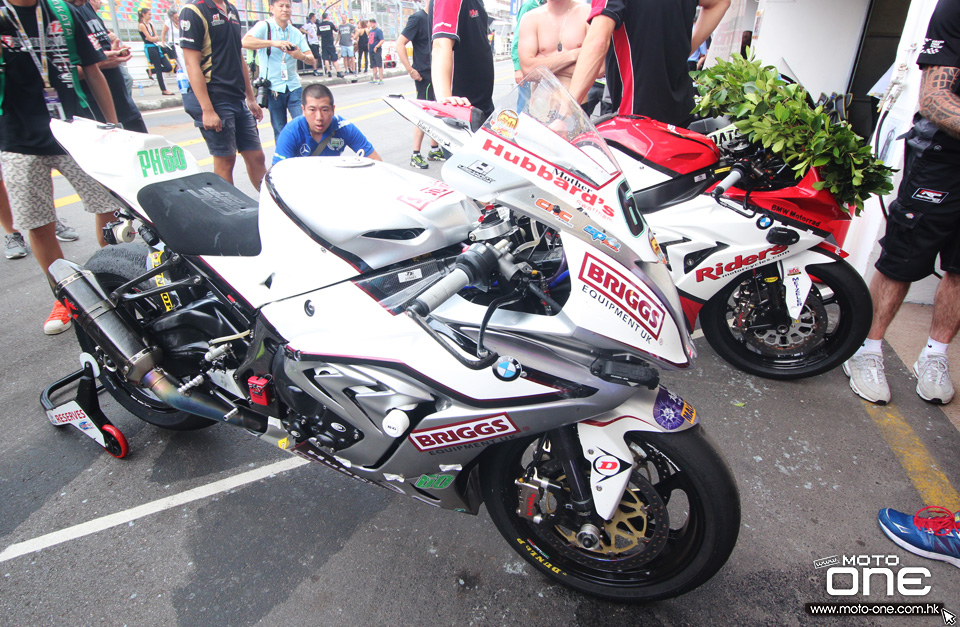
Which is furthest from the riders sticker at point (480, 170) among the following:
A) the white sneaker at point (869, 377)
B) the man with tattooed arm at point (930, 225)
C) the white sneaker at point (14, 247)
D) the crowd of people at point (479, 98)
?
the white sneaker at point (14, 247)

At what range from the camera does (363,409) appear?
1.63m

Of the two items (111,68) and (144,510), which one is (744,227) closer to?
(144,510)

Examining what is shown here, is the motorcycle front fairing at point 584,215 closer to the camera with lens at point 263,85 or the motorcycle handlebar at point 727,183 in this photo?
the motorcycle handlebar at point 727,183

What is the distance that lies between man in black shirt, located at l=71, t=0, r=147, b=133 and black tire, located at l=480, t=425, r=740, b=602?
3.91 metres

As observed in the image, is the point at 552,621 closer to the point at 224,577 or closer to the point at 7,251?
the point at 224,577

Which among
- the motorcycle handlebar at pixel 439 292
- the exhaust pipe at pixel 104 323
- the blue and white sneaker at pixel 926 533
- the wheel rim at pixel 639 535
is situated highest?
the motorcycle handlebar at pixel 439 292

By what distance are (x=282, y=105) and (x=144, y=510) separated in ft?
18.1

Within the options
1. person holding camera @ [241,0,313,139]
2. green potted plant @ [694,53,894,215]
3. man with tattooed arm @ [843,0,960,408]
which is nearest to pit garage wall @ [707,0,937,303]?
green potted plant @ [694,53,894,215]

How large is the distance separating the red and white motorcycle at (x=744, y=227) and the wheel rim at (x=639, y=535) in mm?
1351

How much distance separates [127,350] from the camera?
2191mm

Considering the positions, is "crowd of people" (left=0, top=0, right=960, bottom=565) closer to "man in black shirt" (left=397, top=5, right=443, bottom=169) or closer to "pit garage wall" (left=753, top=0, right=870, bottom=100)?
"pit garage wall" (left=753, top=0, right=870, bottom=100)

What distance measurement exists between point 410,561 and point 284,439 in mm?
627

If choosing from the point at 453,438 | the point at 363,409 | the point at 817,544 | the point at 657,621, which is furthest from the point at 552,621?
the point at 817,544

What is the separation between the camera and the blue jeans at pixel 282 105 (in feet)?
21.1
